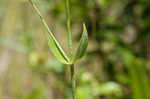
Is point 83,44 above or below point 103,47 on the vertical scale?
above

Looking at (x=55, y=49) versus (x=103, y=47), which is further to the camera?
(x=103, y=47)

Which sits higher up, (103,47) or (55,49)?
(55,49)

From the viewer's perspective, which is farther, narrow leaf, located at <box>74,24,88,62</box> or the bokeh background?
the bokeh background

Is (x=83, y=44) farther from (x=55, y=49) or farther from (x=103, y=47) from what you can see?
(x=103, y=47)

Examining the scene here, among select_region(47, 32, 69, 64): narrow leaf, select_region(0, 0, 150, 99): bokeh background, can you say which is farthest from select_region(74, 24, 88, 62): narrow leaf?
select_region(0, 0, 150, 99): bokeh background

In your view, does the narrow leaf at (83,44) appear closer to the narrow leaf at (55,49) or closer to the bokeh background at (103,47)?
the narrow leaf at (55,49)

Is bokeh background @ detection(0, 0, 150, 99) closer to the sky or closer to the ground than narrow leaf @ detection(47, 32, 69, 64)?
closer to the ground

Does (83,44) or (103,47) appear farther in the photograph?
(103,47)

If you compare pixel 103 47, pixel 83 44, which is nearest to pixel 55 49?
pixel 83 44

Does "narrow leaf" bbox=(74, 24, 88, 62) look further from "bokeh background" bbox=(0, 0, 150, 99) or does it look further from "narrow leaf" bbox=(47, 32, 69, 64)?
"bokeh background" bbox=(0, 0, 150, 99)

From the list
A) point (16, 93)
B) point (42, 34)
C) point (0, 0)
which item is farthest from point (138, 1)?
point (42, 34)

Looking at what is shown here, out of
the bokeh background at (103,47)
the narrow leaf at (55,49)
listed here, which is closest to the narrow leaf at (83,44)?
the narrow leaf at (55,49)
